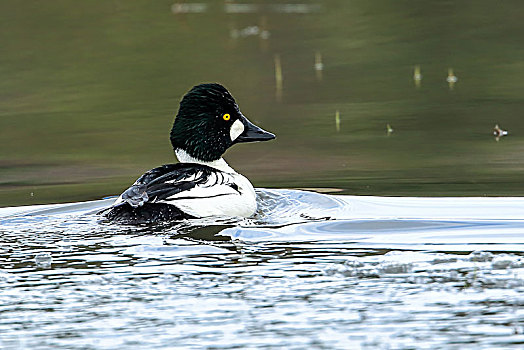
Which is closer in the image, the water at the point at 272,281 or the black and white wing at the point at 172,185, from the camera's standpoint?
the water at the point at 272,281

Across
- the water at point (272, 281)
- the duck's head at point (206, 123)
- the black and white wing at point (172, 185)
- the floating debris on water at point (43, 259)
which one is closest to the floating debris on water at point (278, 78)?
Result: the duck's head at point (206, 123)

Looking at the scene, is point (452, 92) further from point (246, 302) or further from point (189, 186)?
point (246, 302)

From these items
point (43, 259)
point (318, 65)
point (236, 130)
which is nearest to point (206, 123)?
point (236, 130)

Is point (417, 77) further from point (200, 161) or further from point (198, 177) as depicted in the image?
point (198, 177)

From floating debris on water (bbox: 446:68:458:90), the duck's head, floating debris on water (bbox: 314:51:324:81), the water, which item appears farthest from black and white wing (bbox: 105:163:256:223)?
floating debris on water (bbox: 314:51:324:81)

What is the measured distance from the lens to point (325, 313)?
548 centimetres

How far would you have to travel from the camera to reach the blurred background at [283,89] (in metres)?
10.8

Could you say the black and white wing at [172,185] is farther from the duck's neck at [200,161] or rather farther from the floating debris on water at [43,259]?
the floating debris on water at [43,259]

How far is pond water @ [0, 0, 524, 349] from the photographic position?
5469 mm

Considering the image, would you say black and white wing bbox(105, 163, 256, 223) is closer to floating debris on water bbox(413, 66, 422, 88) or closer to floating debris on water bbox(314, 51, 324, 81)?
floating debris on water bbox(413, 66, 422, 88)

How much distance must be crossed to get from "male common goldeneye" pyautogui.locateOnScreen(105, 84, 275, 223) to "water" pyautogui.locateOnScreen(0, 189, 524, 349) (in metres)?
0.21

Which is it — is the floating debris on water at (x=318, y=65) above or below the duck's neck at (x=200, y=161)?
above

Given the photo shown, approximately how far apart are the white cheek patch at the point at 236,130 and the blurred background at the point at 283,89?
779 mm

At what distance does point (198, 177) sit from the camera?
28.6 ft
